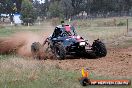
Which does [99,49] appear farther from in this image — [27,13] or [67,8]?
[67,8]

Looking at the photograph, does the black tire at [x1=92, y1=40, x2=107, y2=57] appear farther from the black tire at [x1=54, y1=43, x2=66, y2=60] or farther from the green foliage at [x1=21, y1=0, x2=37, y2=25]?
the green foliage at [x1=21, y1=0, x2=37, y2=25]

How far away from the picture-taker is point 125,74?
11570mm

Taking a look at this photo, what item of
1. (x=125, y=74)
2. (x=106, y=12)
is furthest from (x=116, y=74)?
(x=106, y=12)

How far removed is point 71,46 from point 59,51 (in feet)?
2.04

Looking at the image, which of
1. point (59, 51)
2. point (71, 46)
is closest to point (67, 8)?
point (71, 46)

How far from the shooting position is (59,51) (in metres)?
16.4

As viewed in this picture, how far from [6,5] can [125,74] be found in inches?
3748

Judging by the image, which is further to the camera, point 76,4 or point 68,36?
point 76,4

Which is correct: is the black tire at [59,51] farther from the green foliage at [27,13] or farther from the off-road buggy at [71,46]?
the green foliage at [27,13]

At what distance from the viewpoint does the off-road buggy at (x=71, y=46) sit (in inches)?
647

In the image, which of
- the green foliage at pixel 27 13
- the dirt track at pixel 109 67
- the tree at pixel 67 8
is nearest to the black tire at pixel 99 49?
the dirt track at pixel 109 67

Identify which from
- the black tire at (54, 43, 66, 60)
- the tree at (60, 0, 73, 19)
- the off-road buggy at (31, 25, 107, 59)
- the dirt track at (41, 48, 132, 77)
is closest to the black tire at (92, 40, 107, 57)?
the off-road buggy at (31, 25, 107, 59)

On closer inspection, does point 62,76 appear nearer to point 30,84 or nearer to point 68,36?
point 30,84

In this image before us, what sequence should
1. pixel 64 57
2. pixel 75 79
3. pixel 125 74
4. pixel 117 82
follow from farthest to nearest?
pixel 64 57
pixel 125 74
pixel 75 79
pixel 117 82
